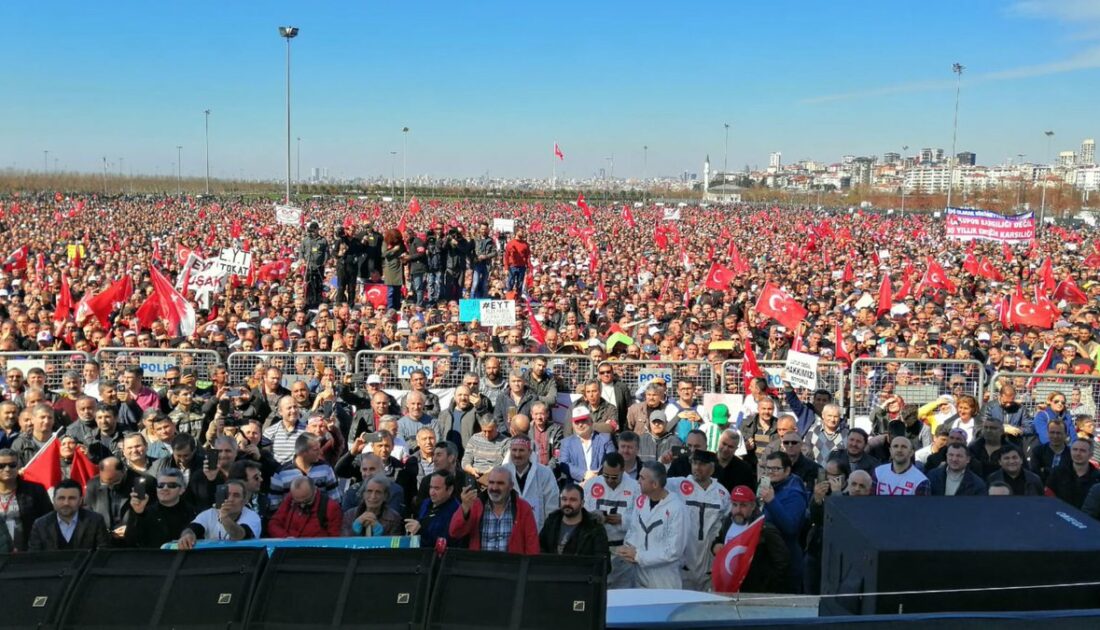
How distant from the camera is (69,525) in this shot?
5809 mm

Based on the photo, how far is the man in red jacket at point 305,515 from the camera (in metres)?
6.11

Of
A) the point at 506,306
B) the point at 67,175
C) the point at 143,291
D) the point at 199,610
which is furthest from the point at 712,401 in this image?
the point at 67,175

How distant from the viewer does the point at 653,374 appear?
1108cm

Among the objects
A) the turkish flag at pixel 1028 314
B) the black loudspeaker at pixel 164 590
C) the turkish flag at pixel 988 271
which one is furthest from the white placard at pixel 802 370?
the turkish flag at pixel 988 271

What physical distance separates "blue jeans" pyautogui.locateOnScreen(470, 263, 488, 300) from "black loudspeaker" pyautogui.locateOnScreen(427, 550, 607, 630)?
15.5 m

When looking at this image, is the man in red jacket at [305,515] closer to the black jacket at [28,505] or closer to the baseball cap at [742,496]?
the black jacket at [28,505]

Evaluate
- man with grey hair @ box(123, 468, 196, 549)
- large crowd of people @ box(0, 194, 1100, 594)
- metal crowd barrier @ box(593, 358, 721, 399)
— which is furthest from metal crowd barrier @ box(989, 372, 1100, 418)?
man with grey hair @ box(123, 468, 196, 549)

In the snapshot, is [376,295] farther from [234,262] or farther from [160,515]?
[160,515]

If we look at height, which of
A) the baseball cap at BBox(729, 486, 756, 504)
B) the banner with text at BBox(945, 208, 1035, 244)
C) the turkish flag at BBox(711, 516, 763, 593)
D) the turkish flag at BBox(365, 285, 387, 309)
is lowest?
the turkish flag at BBox(711, 516, 763, 593)

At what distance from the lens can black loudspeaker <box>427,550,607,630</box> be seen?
3443 millimetres

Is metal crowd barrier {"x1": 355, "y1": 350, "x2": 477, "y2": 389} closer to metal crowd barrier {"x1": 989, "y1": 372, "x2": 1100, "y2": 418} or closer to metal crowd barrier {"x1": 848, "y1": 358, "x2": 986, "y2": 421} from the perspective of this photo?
metal crowd barrier {"x1": 848, "y1": 358, "x2": 986, "y2": 421}

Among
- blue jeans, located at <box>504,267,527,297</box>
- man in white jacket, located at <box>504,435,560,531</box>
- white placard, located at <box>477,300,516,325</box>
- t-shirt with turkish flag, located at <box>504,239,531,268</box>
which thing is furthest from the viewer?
blue jeans, located at <box>504,267,527,297</box>

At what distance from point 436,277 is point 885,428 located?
10.5 meters

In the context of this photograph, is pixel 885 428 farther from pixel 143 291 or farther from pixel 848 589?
pixel 143 291
